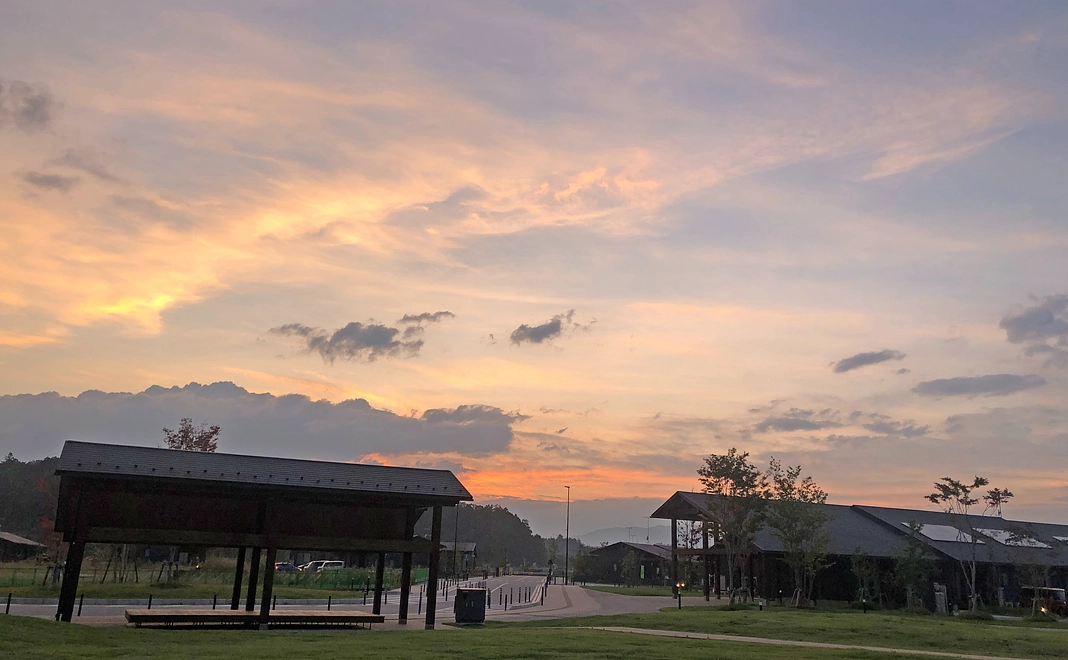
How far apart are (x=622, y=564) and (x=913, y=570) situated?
50666 millimetres

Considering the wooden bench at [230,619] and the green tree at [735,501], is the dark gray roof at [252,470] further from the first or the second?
the green tree at [735,501]

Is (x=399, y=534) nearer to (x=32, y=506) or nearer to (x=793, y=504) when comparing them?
(x=793, y=504)

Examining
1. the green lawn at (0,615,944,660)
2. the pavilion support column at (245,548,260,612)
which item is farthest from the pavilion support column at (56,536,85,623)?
the pavilion support column at (245,548,260,612)

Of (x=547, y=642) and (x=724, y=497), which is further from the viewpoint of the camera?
(x=724, y=497)

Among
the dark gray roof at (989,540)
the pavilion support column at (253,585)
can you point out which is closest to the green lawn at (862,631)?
the pavilion support column at (253,585)

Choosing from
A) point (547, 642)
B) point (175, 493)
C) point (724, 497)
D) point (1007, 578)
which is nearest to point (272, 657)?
point (547, 642)

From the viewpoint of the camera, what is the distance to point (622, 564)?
4016 inches

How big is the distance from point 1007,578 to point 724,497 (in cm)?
2846

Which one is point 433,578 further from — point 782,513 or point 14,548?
point 14,548

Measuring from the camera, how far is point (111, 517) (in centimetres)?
2997

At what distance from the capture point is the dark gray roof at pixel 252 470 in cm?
2869

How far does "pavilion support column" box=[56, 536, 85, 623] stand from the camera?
2722 cm

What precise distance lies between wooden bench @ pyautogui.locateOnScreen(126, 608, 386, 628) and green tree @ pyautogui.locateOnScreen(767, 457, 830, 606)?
104ft

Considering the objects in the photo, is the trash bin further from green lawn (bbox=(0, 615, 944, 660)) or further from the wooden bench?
green lawn (bbox=(0, 615, 944, 660))
